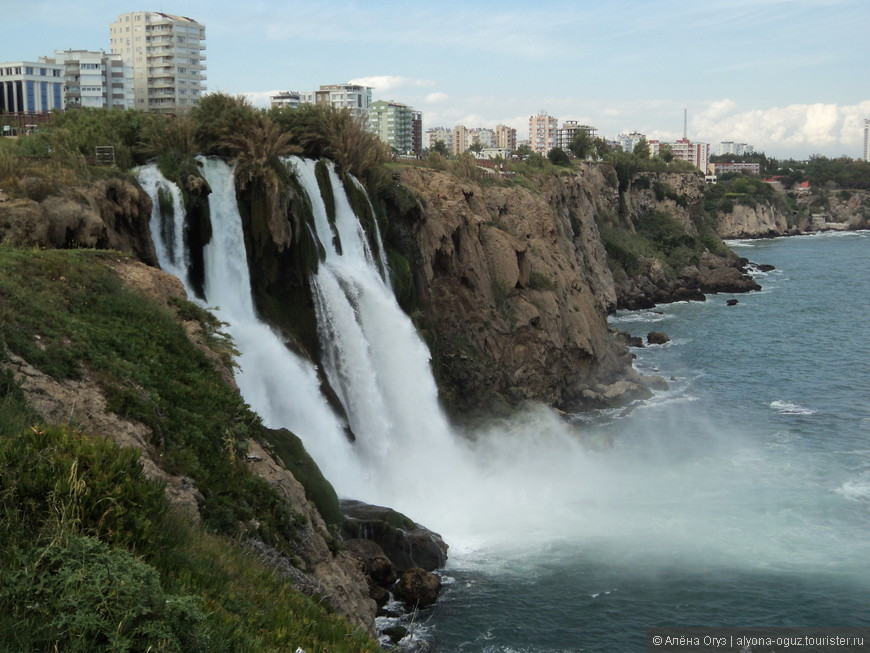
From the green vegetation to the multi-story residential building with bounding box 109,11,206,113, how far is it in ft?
294

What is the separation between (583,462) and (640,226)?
56.4 metres

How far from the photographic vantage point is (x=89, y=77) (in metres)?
91.2

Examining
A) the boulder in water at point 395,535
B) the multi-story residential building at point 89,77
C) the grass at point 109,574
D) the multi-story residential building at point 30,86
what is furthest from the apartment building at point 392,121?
the grass at point 109,574

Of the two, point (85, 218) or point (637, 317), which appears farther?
point (637, 317)

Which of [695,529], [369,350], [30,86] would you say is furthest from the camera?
[30,86]

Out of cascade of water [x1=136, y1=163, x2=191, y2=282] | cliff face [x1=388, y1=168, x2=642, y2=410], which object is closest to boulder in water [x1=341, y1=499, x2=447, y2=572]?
cascade of water [x1=136, y1=163, x2=191, y2=282]

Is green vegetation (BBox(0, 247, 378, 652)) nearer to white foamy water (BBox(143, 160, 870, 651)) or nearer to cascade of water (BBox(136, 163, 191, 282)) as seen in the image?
white foamy water (BBox(143, 160, 870, 651))

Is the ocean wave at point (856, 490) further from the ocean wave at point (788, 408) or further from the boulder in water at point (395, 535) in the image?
the boulder in water at point (395, 535)

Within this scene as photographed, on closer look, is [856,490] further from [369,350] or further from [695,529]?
[369,350]

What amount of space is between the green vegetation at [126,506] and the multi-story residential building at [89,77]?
8264 centimetres

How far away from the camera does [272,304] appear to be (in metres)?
24.8

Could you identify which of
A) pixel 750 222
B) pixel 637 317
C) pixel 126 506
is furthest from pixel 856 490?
pixel 750 222

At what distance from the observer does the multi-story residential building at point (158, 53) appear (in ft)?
326

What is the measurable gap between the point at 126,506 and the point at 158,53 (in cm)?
10073
